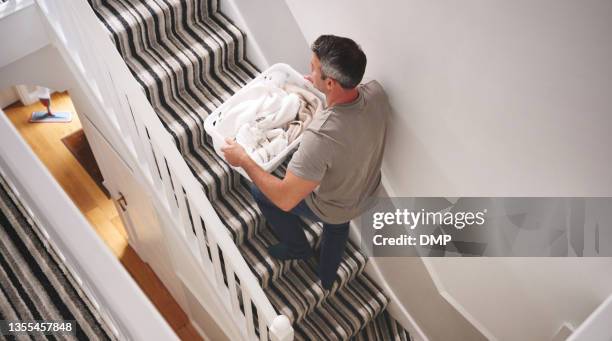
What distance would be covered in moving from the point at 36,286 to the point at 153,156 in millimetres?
1128

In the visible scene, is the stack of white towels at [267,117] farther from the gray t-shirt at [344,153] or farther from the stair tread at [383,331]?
the stair tread at [383,331]

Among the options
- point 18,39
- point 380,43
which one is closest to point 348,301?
point 380,43

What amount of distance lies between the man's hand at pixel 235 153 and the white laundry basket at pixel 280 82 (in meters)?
0.17

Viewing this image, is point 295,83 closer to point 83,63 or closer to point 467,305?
point 83,63

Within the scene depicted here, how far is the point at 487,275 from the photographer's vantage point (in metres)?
3.06

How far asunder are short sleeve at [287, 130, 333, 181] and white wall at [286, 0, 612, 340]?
52cm

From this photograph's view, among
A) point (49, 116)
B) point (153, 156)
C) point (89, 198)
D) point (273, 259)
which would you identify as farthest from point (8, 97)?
point (273, 259)

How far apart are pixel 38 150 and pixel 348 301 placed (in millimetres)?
3875

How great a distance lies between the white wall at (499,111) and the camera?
210cm

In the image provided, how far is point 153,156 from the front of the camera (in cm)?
310

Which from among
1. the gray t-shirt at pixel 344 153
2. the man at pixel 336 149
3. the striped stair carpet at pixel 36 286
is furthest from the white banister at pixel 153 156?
the striped stair carpet at pixel 36 286

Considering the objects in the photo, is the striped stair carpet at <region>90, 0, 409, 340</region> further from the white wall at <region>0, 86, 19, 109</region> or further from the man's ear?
the white wall at <region>0, 86, 19, 109</region>

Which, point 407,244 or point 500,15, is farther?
point 407,244

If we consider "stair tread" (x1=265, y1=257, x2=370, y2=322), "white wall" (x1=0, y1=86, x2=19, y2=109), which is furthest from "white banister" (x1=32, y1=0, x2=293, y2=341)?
"white wall" (x1=0, y1=86, x2=19, y2=109)
